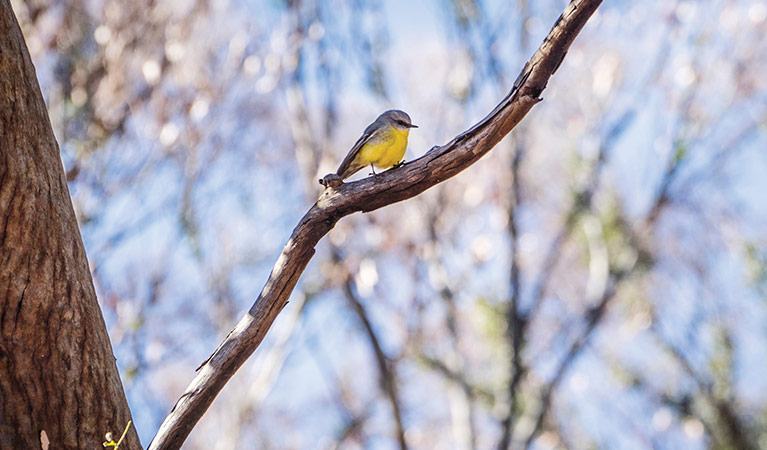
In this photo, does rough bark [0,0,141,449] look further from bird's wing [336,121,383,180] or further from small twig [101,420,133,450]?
bird's wing [336,121,383,180]

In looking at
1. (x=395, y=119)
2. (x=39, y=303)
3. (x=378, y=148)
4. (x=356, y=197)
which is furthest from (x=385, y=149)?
(x=39, y=303)

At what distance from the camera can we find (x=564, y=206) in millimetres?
10047

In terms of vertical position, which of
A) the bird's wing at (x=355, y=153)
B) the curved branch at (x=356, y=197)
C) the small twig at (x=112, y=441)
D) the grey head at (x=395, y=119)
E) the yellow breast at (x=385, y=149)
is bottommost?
the small twig at (x=112, y=441)

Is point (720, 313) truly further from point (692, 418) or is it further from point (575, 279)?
point (575, 279)

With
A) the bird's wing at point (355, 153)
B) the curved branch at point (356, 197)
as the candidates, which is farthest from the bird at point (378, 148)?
the curved branch at point (356, 197)

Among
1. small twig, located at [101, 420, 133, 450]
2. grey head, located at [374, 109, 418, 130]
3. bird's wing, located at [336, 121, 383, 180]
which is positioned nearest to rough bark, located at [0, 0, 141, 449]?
small twig, located at [101, 420, 133, 450]

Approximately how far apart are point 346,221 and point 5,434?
4.72 m

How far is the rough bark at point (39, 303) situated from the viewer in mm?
2246

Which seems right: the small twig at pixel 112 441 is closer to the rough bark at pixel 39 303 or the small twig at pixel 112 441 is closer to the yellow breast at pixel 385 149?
the rough bark at pixel 39 303

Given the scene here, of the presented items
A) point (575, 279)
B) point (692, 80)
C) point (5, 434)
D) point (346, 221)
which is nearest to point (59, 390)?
point (5, 434)

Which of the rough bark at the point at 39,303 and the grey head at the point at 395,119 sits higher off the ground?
the grey head at the point at 395,119

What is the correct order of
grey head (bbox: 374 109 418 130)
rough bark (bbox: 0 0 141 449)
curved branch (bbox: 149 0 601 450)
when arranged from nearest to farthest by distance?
rough bark (bbox: 0 0 141 449)
curved branch (bbox: 149 0 601 450)
grey head (bbox: 374 109 418 130)

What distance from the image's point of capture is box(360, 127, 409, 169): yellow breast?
335 centimetres

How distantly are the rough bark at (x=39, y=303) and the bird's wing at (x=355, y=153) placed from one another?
4.38ft
